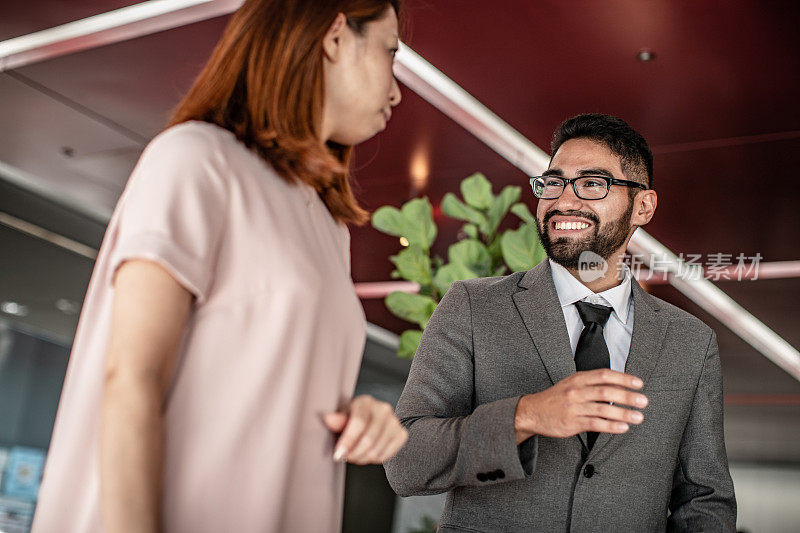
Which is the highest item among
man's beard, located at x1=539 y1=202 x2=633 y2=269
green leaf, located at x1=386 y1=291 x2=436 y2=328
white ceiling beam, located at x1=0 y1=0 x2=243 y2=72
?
white ceiling beam, located at x1=0 y1=0 x2=243 y2=72

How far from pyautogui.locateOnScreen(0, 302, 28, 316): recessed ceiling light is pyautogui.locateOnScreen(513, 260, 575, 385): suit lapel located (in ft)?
21.0

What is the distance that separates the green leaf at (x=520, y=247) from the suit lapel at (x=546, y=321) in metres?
1.22

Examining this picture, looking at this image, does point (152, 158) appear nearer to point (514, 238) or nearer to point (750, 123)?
point (514, 238)

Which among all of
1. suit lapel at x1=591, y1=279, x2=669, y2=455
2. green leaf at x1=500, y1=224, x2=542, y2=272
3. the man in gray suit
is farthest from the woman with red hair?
green leaf at x1=500, y1=224, x2=542, y2=272

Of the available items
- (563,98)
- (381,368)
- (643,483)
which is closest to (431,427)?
(643,483)

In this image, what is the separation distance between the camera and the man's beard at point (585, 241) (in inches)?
76.0

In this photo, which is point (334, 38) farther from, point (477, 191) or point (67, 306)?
point (67, 306)

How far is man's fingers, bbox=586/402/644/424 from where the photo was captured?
1308 millimetres

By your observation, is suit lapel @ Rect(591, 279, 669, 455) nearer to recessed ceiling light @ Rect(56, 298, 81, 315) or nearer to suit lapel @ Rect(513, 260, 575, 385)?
suit lapel @ Rect(513, 260, 575, 385)

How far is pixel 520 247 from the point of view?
3158 mm

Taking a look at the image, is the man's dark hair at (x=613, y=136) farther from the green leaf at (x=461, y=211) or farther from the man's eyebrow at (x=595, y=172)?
the green leaf at (x=461, y=211)

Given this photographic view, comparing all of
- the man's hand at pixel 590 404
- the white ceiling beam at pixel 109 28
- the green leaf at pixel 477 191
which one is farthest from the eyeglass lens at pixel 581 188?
the white ceiling beam at pixel 109 28

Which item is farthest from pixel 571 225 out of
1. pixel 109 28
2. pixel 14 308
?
pixel 14 308

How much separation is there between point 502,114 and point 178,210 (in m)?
3.26
